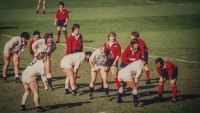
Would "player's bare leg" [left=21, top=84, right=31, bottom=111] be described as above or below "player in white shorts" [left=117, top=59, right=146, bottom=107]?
below

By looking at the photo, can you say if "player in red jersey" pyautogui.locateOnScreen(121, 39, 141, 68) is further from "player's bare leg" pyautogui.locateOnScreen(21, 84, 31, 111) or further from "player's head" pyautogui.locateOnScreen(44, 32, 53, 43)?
"player's bare leg" pyautogui.locateOnScreen(21, 84, 31, 111)

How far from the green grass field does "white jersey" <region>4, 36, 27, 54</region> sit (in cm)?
145

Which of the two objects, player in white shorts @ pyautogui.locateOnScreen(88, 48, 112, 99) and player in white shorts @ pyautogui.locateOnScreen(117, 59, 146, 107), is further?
player in white shorts @ pyautogui.locateOnScreen(88, 48, 112, 99)

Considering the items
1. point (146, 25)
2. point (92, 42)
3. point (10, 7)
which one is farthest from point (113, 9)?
point (92, 42)

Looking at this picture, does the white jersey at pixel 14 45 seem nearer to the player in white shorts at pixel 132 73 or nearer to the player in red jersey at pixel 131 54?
the player in red jersey at pixel 131 54

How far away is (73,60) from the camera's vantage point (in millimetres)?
14242

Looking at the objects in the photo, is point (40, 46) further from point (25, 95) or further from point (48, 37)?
point (25, 95)

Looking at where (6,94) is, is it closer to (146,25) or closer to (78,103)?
(78,103)

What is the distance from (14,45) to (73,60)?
131 inches

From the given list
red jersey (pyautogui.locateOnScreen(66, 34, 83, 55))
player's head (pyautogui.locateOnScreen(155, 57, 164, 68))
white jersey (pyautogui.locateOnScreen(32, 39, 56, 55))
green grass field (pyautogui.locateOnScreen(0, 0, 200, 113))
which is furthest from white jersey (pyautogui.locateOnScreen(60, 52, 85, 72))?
player's head (pyautogui.locateOnScreen(155, 57, 164, 68))

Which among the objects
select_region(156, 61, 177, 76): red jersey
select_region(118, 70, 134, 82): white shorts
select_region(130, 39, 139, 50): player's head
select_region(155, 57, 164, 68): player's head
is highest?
select_region(130, 39, 139, 50): player's head

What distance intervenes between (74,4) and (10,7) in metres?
6.99

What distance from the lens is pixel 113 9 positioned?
38031mm

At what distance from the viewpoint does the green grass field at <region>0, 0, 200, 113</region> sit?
13473mm
